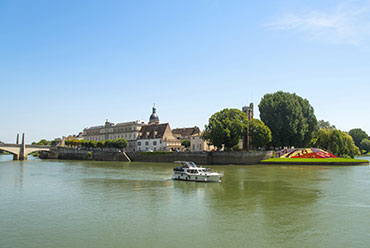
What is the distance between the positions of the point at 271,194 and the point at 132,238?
17316mm

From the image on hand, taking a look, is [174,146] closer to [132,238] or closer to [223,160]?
[223,160]

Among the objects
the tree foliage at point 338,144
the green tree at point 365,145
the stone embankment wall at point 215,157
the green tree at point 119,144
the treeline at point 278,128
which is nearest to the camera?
the treeline at point 278,128

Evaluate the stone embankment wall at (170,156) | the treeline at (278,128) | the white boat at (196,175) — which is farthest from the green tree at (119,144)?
the white boat at (196,175)

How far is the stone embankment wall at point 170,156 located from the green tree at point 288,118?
6.78 m

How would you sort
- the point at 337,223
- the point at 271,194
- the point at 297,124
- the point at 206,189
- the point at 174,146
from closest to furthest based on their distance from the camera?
the point at 337,223, the point at 271,194, the point at 206,189, the point at 297,124, the point at 174,146

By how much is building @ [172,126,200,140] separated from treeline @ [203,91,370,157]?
33.7m

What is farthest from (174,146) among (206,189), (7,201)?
(7,201)

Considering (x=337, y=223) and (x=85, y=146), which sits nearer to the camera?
(x=337, y=223)

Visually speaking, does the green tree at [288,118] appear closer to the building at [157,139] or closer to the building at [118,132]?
the building at [157,139]

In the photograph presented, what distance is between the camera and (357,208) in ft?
79.9

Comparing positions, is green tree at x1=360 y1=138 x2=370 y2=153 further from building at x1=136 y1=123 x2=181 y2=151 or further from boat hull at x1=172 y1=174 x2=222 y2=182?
boat hull at x1=172 y1=174 x2=222 y2=182

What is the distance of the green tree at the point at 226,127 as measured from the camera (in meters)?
74.4

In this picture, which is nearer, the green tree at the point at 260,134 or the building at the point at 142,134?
the green tree at the point at 260,134

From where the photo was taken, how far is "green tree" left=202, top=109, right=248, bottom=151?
244 feet
